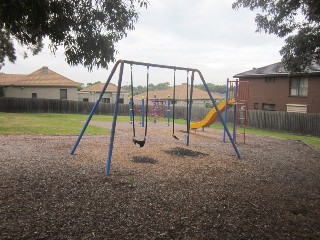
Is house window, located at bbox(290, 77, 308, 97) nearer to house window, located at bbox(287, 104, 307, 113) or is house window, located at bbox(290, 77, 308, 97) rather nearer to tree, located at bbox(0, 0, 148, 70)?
house window, located at bbox(287, 104, 307, 113)

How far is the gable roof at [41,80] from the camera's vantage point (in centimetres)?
4131

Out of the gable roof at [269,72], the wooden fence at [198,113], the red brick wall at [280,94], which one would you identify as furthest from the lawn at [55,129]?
the gable roof at [269,72]

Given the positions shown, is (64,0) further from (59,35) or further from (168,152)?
(168,152)

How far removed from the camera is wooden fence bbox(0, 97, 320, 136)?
73.3 ft

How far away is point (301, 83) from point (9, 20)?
27762mm

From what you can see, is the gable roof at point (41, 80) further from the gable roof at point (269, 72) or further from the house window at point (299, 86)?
the house window at point (299, 86)

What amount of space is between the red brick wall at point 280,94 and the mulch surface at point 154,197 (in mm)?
19437

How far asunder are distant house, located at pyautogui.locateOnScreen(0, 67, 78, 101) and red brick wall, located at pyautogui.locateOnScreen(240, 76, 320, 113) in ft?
83.5

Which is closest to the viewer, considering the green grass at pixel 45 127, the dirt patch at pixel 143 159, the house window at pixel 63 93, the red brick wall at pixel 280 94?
the dirt patch at pixel 143 159

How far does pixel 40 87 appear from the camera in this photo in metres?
41.4

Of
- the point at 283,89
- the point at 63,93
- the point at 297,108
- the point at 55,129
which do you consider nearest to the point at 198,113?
the point at 283,89

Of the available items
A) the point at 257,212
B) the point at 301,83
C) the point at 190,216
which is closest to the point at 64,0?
the point at 190,216

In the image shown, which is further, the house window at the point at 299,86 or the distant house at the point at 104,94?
the distant house at the point at 104,94

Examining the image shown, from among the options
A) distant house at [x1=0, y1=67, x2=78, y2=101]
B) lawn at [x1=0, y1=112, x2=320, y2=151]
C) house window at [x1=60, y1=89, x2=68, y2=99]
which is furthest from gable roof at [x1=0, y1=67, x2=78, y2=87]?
lawn at [x1=0, y1=112, x2=320, y2=151]
